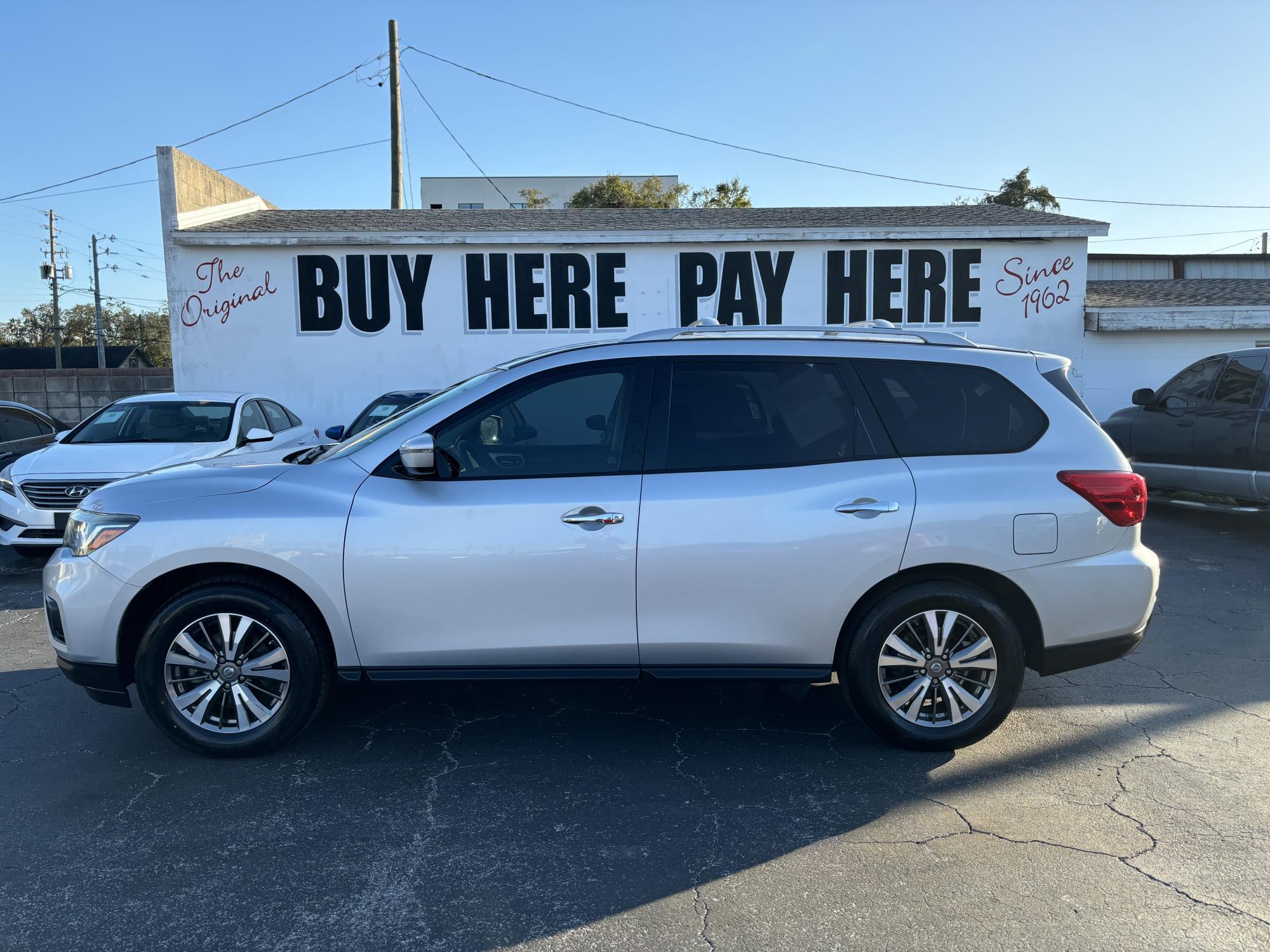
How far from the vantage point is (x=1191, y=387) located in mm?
9750

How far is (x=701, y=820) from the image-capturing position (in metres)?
3.53

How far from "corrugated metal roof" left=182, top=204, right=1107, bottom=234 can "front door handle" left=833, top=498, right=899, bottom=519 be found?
1184 cm

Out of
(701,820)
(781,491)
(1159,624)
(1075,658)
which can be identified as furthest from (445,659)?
(1159,624)

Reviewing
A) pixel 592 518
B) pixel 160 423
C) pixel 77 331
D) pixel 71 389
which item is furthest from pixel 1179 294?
pixel 77 331

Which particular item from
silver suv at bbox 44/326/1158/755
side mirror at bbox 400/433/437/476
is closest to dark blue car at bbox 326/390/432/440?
silver suv at bbox 44/326/1158/755

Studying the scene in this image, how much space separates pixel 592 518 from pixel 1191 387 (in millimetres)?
8494

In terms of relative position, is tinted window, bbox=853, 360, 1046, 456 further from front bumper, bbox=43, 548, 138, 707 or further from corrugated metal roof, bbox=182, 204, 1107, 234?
corrugated metal roof, bbox=182, 204, 1107, 234

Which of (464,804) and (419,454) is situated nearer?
(464,804)

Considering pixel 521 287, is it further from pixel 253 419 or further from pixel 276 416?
pixel 253 419

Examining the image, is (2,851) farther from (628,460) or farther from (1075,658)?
(1075,658)

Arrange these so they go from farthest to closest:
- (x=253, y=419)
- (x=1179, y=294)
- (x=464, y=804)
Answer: (x=1179, y=294) → (x=253, y=419) → (x=464, y=804)

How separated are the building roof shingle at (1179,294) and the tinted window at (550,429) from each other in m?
14.2

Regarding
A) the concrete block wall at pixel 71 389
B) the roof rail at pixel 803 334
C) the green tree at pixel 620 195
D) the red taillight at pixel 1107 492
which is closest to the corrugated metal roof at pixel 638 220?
the concrete block wall at pixel 71 389

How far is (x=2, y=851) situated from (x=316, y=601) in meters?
1.38
